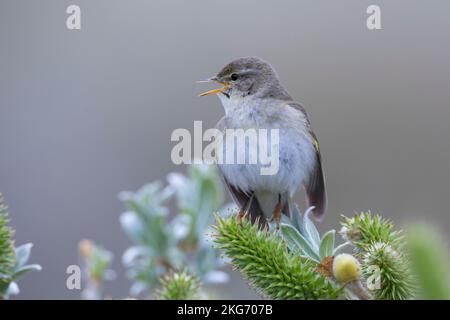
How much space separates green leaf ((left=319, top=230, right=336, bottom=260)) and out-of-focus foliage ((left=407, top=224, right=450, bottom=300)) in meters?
0.87

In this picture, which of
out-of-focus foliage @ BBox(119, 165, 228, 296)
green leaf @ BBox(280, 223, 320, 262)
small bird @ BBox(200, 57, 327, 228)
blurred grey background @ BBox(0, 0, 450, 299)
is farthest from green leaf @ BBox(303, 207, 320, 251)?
blurred grey background @ BBox(0, 0, 450, 299)

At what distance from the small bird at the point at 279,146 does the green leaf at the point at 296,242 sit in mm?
1752

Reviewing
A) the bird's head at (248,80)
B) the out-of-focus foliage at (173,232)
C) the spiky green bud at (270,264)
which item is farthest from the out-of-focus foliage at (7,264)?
the bird's head at (248,80)

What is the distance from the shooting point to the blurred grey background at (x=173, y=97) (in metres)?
7.36

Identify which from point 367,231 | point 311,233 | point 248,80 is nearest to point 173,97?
point 248,80

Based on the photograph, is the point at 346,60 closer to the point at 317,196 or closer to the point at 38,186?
the point at 38,186

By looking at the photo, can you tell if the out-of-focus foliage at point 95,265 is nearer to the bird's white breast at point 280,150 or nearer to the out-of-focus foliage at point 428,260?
the bird's white breast at point 280,150

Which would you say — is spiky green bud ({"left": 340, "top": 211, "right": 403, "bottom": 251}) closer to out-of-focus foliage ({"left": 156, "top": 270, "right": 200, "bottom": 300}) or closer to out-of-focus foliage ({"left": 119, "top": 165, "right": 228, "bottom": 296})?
out-of-focus foliage ({"left": 156, "top": 270, "right": 200, "bottom": 300})

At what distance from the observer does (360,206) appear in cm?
696

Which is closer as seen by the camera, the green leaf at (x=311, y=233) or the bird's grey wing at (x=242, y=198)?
the green leaf at (x=311, y=233)

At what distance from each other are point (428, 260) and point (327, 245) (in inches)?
38.2

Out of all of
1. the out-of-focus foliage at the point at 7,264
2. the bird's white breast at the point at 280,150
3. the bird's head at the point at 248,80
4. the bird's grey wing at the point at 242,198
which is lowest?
the out-of-focus foliage at the point at 7,264

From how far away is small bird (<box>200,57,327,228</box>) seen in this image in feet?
13.4

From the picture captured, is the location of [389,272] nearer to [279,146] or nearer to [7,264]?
[7,264]
